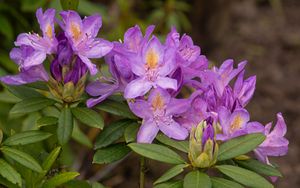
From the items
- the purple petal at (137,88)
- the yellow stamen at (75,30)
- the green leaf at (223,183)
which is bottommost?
the green leaf at (223,183)

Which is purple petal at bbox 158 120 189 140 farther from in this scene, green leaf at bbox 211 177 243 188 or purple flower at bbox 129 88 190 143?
green leaf at bbox 211 177 243 188

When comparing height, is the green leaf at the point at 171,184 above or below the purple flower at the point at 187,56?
below

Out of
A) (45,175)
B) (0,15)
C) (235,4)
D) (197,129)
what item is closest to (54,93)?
(45,175)

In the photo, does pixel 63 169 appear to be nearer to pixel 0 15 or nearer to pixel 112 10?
pixel 0 15

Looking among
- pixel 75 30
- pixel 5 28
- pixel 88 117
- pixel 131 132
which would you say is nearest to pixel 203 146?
pixel 131 132

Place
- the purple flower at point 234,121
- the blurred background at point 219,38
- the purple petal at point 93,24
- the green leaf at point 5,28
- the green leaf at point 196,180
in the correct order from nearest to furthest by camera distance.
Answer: the green leaf at point 196,180 < the purple flower at point 234,121 < the purple petal at point 93,24 < the green leaf at point 5,28 < the blurred background at point 219,38

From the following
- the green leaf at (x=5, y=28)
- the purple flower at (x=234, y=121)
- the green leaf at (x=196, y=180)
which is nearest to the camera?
the green leaf at (x=196, y=180)

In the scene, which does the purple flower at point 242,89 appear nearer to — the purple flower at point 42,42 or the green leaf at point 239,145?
the green leaf at point 239,145

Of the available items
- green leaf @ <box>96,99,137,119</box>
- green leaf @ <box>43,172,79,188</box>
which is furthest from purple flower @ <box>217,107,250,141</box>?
green leaf @ <box>43,172,79,188</box>

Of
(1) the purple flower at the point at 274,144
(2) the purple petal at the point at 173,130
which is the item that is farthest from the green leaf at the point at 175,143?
(1) the purple flower at the point at 274,144
